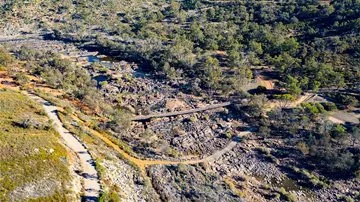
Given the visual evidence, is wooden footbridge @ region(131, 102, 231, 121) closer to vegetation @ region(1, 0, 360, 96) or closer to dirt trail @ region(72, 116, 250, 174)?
vegetation @ region(1, 0, 360, 96)

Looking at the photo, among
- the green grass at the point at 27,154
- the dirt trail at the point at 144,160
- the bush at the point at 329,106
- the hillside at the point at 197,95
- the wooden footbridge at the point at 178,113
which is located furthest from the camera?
the bush at the point at 329,106

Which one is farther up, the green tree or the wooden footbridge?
the green tree

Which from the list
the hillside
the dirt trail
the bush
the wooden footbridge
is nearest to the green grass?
the hillside

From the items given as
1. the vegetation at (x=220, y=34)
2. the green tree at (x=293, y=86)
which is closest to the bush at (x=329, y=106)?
the vegetation at (x=220, y=34)

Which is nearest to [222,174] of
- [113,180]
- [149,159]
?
[149,159]

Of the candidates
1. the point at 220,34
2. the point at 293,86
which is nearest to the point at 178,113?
the point at 293,86

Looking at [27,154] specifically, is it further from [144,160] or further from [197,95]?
[197,95]

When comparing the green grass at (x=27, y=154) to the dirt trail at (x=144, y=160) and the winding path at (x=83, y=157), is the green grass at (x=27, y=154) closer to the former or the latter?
the winding path at (x=83, y=157)
